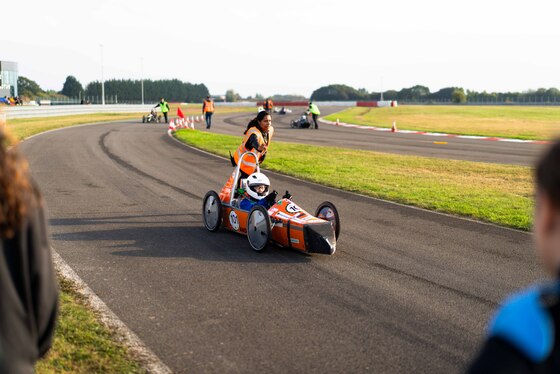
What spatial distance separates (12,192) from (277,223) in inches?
295

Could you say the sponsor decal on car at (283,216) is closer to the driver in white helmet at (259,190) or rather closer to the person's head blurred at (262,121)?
the driver in white helmet at (259,190)

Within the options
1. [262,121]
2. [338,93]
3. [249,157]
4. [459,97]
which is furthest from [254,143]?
[338,93]

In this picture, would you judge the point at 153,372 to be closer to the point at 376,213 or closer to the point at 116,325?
the point at 116,325

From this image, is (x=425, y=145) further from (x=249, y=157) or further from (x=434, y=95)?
(x=434, y=95)

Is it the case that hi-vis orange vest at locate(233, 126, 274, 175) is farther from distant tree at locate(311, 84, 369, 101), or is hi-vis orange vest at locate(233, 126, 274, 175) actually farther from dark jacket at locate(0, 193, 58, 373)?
distant tree at locate(311, 84, 369, 101)

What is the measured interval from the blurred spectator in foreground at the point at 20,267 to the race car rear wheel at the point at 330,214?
298 inches

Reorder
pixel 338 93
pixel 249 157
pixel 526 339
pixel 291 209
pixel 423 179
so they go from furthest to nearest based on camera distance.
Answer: pixel 338 93, pixel 423 179, pixel 249 157, pixel 291 209, pixel 526 339

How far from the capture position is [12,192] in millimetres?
2277

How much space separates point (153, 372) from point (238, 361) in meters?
0.74

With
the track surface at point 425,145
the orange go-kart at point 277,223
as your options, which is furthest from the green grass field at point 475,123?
the orange go-kart at point 277,223

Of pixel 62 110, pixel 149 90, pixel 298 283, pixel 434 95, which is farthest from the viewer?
pixel 149 90

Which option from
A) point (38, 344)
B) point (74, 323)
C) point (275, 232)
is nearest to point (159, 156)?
point (275, 232)

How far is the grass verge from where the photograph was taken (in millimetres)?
5500

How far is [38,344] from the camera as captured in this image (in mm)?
2578
